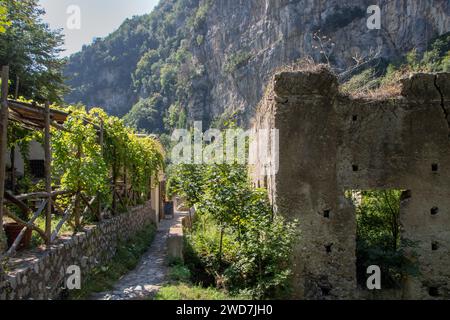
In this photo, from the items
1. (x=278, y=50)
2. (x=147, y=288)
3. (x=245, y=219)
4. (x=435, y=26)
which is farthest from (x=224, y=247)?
(x=278, y=50)

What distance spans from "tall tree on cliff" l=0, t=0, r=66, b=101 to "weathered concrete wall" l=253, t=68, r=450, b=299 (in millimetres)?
13520

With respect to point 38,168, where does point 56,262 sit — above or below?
below

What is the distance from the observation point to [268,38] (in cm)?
7862

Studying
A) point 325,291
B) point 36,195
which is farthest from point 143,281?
point 325,291

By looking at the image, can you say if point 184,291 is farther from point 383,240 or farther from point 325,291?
point 383,240

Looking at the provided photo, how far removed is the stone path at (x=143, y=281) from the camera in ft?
23.0

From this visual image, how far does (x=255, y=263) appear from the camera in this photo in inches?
313

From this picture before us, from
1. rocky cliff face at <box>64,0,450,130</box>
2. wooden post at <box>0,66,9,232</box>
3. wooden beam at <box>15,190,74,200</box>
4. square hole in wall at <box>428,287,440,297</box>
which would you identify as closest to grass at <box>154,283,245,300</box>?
wooden beam at <box>15,190,74,200</box>

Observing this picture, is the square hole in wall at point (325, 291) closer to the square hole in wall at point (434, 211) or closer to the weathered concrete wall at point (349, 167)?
the weathered concrete wall at point (349, 167)

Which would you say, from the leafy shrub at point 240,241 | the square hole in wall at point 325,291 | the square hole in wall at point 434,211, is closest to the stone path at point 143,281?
the leafy shrub at point 240,241

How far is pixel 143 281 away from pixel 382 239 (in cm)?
566

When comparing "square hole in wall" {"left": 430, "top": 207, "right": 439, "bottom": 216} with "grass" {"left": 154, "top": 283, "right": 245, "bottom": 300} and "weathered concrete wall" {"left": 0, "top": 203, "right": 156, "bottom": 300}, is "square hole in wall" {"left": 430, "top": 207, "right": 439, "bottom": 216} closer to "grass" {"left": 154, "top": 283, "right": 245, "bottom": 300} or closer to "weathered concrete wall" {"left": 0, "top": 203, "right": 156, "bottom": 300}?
"grass" {"left": 154, "top": 283, "right": 245, "bottom": 300}
